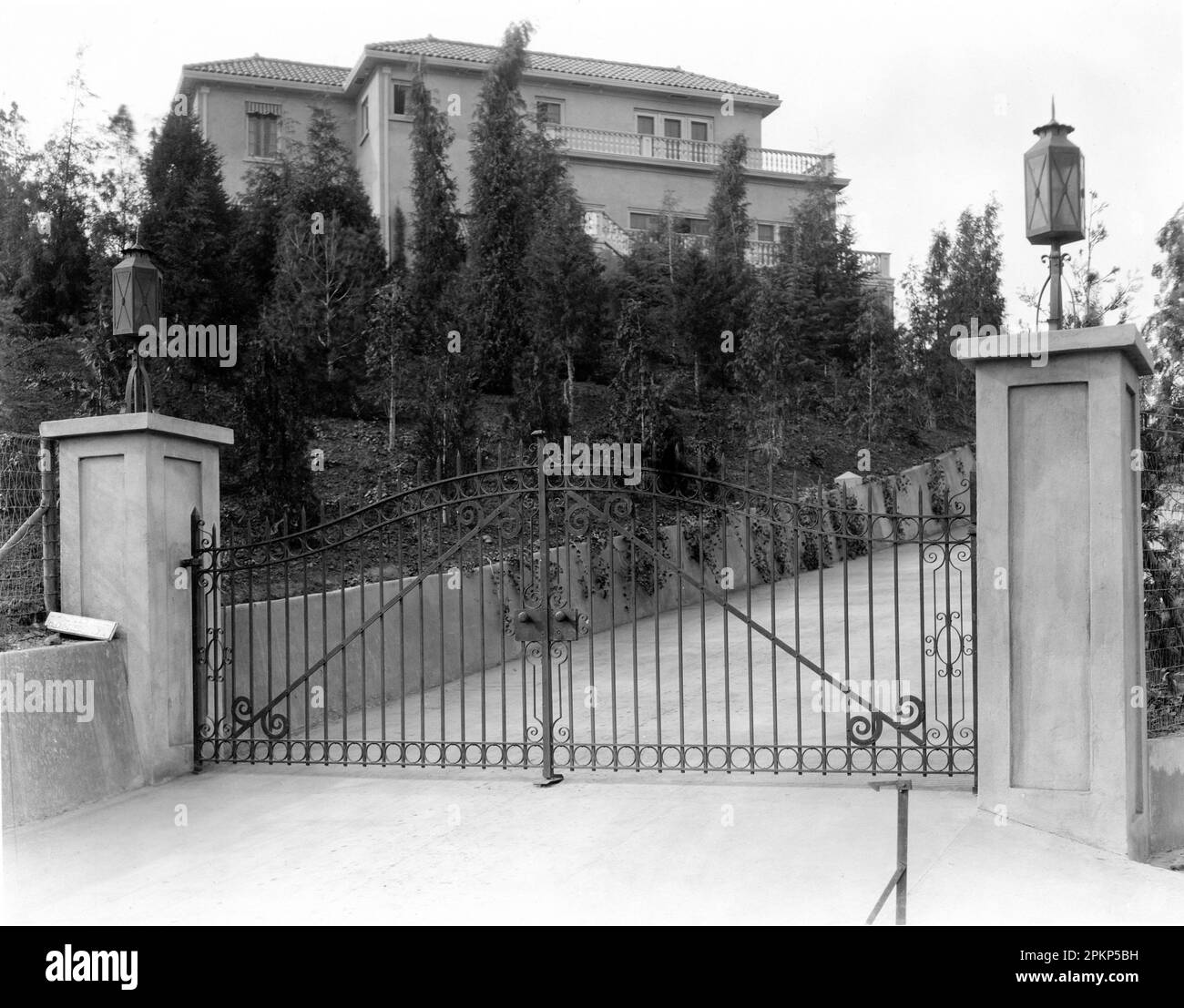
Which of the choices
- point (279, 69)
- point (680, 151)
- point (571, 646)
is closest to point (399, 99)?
point (279, 69)

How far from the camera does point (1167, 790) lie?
637 centimetres

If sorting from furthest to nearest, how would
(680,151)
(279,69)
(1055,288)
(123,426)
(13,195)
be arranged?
(680,151)
(279,69)
(13,195)
(123,426)
(1055,288)

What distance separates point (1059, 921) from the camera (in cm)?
430

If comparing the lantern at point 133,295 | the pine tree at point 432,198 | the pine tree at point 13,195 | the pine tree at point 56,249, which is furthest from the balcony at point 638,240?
the lantern at point 133,295

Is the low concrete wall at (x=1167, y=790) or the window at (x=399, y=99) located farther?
the window at (x=399, y=99)

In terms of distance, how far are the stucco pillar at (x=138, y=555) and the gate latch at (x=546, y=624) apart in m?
2.11

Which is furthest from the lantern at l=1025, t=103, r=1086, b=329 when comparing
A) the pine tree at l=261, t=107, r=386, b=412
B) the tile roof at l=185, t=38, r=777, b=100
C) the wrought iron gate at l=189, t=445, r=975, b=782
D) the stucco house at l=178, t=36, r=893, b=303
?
the tile roof at l=185, t=38, r=777, b=100

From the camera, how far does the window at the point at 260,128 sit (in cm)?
→ 2342

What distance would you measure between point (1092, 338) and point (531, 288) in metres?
11.2

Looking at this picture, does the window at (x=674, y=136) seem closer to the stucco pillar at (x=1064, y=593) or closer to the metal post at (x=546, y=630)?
the metal post at (x=546, y=630)

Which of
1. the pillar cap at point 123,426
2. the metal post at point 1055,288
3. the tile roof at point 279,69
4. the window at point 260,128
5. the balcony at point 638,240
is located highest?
the tile roof at point 279,69

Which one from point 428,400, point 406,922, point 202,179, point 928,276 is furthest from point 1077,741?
point 928,276

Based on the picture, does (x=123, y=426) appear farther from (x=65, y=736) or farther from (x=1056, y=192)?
(x=1056, y=192)

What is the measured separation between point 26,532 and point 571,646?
11.8 feet
